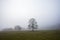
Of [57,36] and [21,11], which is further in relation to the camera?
[21,11]

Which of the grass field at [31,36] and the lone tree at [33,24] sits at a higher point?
the lone tree at [33,24]

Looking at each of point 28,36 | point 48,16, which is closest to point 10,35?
point 28,36

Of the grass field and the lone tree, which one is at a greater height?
the lone tree

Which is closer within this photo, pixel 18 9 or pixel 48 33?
pixel 48 33

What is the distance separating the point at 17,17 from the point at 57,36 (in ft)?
2.77

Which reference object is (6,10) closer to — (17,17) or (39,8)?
(17,17)

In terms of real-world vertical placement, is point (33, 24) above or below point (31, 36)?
above

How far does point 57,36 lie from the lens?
207 cm

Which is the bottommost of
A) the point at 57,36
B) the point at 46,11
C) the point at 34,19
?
the point at 57,36

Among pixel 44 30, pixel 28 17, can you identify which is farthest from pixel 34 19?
pixel 44 30

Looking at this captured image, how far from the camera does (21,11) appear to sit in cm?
220

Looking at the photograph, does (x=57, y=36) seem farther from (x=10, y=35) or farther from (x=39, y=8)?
(x=10, y=35)

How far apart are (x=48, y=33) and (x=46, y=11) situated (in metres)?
0.43

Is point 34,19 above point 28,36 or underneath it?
above
